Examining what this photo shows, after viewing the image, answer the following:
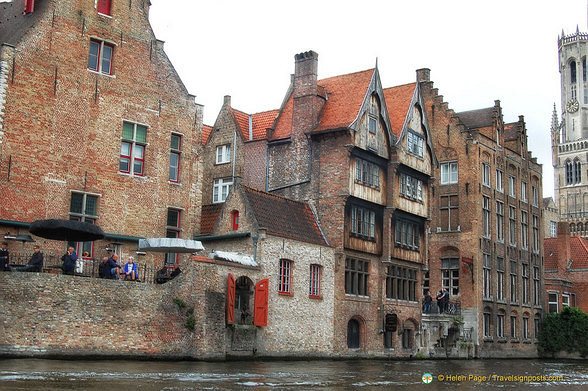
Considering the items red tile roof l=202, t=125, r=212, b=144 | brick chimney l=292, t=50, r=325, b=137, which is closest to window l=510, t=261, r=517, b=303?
brick chimney l=292, t=50, r=325, b=137

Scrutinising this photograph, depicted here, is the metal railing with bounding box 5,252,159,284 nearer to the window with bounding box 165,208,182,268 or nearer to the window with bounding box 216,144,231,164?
the window with bounding box 165,208,182,268

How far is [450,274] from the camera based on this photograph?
49.9 m

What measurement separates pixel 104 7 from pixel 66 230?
11.5m

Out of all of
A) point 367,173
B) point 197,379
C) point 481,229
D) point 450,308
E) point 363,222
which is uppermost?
point 367,173

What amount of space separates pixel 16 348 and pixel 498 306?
3679 centimetres

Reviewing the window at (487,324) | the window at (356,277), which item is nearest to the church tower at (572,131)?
the window at (487,324)

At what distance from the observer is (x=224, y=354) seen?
1051 inches

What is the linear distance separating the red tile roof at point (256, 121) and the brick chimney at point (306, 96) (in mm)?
2904

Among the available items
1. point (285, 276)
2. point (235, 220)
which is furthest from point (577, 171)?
point (235, 220)

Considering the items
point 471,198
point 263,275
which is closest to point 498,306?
point 471,198

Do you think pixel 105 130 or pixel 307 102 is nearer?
pixel 105 130

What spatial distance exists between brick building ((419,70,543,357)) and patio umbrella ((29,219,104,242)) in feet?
88.1

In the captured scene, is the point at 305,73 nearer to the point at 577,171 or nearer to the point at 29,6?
the point at 29,6

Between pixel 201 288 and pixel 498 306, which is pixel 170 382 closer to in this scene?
pixel 201 288
